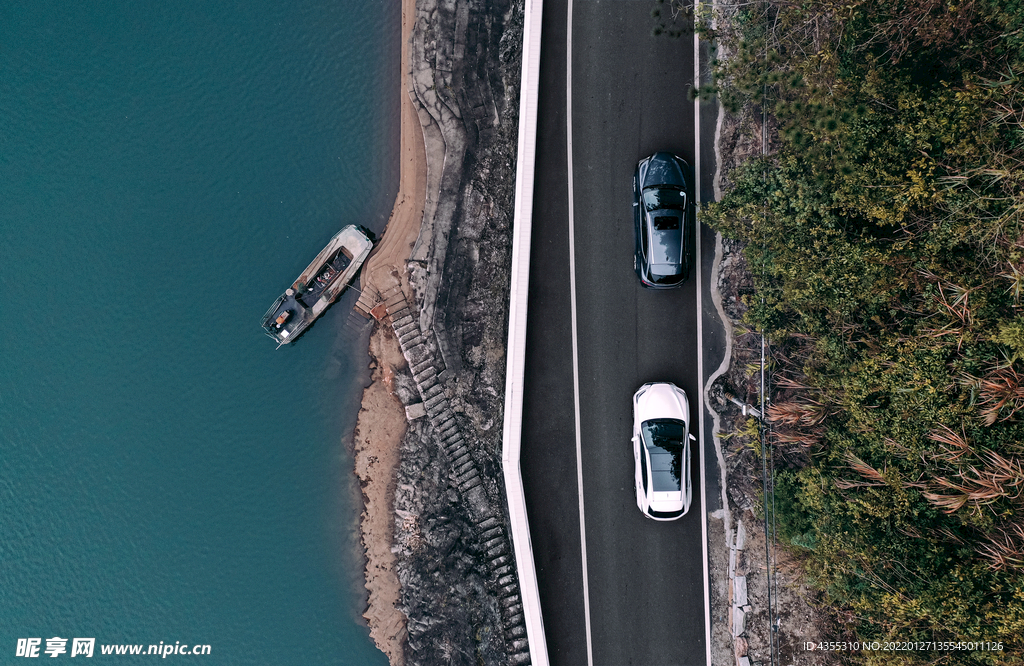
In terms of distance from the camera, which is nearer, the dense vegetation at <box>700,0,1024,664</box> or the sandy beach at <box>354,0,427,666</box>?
the dense vegetation at <box>700,0,1024,664</box>

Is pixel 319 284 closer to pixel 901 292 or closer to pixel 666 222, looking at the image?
pixel 666 222

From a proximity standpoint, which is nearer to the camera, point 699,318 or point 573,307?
point 699,318

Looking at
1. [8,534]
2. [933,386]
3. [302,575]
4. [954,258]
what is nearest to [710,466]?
[933,386]

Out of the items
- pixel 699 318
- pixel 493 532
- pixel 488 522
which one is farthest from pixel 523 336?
pixel 493 532

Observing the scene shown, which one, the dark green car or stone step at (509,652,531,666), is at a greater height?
the dark green car

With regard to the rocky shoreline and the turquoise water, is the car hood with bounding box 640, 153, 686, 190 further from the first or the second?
the turquoise water

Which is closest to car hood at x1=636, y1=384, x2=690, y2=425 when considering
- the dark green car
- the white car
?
the white car
